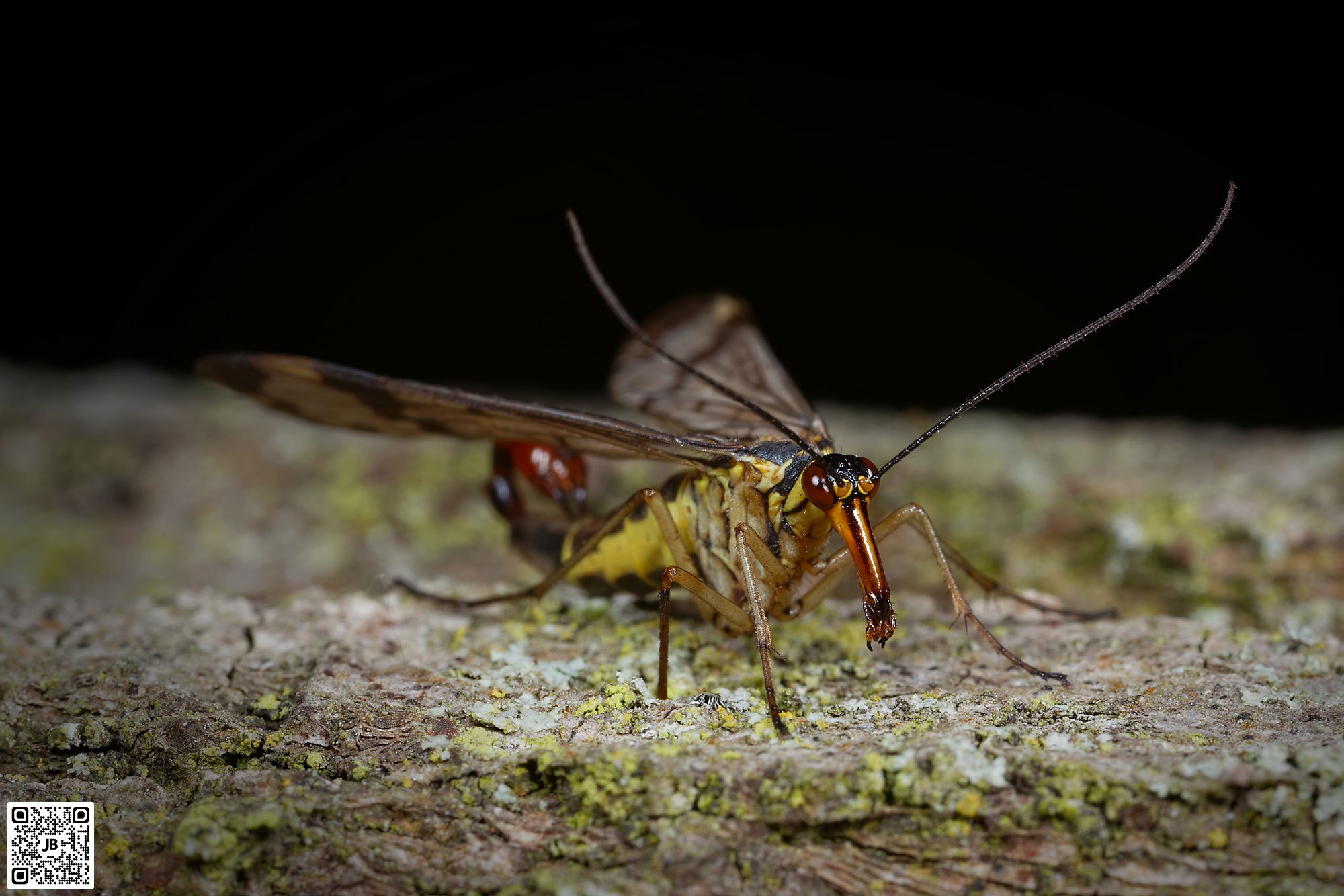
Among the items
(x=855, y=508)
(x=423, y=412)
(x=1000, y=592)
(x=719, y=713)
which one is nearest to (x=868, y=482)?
(x=855, y=508)

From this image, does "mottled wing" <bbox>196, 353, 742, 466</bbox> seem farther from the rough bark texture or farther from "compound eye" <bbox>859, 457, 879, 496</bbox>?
the rough bark texture

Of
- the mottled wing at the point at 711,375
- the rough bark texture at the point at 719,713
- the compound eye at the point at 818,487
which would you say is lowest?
the rough bark texture at the point at 719,713

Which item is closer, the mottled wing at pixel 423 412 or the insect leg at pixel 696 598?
the insect leg at pixel 696 598

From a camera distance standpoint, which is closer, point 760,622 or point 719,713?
point 719,713

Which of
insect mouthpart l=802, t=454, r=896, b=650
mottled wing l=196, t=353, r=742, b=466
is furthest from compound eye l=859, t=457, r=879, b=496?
mottled wing l=196, t=353, r=742, b=466

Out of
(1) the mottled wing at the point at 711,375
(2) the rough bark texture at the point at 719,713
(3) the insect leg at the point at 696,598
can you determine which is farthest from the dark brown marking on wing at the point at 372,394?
(1) the mottled wing at the point at 711,375

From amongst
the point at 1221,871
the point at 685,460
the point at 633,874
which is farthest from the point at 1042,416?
the point at 633,874

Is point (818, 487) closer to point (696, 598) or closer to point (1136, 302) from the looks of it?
point (696, 598)

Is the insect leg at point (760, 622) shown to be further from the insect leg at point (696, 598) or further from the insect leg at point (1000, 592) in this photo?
the insect leg at point (1000, 592)
